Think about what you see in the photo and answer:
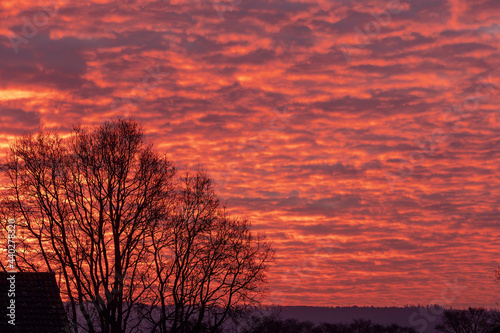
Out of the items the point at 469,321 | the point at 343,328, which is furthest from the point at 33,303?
the point at 343,328

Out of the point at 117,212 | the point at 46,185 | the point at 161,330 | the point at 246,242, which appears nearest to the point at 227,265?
the point at 246,242

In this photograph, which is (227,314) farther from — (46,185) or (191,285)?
(46,185)

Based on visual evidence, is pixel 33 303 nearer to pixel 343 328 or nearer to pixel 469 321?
pixel 469 321

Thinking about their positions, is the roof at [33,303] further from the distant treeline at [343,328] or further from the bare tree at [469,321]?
the distant treeline at [343,328]

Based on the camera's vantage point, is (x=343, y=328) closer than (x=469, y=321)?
No

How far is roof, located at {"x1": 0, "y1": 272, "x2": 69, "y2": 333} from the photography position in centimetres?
3134

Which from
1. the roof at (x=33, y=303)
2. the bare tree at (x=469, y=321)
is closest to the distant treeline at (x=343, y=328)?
the bare tree at (x=469, y=321)

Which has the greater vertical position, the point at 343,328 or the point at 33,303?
the point at 33,303

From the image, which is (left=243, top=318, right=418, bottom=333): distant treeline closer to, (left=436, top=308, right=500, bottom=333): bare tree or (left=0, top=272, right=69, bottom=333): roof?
(left=436, top=308, right=500, bottom=333): bare tree

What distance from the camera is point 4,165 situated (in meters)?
34.3

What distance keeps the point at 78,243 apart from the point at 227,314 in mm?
11125

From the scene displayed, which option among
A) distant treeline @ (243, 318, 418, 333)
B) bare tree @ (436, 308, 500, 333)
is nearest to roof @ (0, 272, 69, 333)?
bare tree @ (436, 308, 500, 333)

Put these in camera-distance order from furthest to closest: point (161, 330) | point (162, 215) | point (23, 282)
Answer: point (161, 330) < point (162, 215) < point (23, 282)

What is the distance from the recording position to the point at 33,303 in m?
32.8
